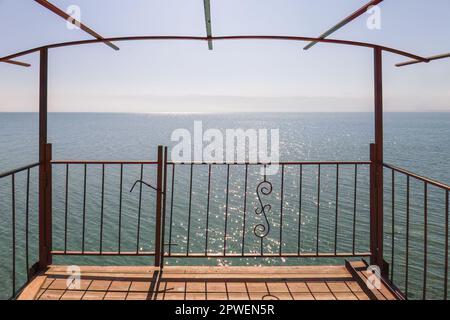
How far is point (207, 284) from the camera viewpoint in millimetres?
2920

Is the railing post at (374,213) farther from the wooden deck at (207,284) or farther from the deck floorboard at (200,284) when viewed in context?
the deck floorboard at (200,284)

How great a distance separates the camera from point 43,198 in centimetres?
317

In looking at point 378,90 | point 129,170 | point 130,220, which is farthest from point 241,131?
point 378,90

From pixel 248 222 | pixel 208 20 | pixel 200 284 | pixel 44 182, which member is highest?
pixel 208 20

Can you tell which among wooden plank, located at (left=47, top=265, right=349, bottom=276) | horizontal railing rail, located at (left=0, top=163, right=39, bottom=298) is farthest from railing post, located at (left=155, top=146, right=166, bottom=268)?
horizontal railing rail, located at (left=0, top=163, right=39, bottom=298)

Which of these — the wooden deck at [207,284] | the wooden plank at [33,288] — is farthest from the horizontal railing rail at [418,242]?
the wooden plank at [33,288]

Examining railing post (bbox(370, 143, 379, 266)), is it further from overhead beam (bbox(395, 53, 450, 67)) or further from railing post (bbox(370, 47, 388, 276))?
overhead beam (bbox(395, 53, 450, 67))

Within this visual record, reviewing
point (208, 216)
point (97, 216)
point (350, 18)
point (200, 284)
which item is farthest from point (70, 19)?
point (97, 216)

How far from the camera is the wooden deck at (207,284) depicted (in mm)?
2705

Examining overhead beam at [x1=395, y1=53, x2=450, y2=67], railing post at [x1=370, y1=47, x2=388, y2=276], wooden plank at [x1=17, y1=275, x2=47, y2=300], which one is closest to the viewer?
wooden plank at [x1=17, y1=275, x2=47, y2=300]

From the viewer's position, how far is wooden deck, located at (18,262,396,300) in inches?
106

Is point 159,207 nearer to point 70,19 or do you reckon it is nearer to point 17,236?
point 70,19

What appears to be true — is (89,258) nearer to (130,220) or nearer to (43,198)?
(130,220)
